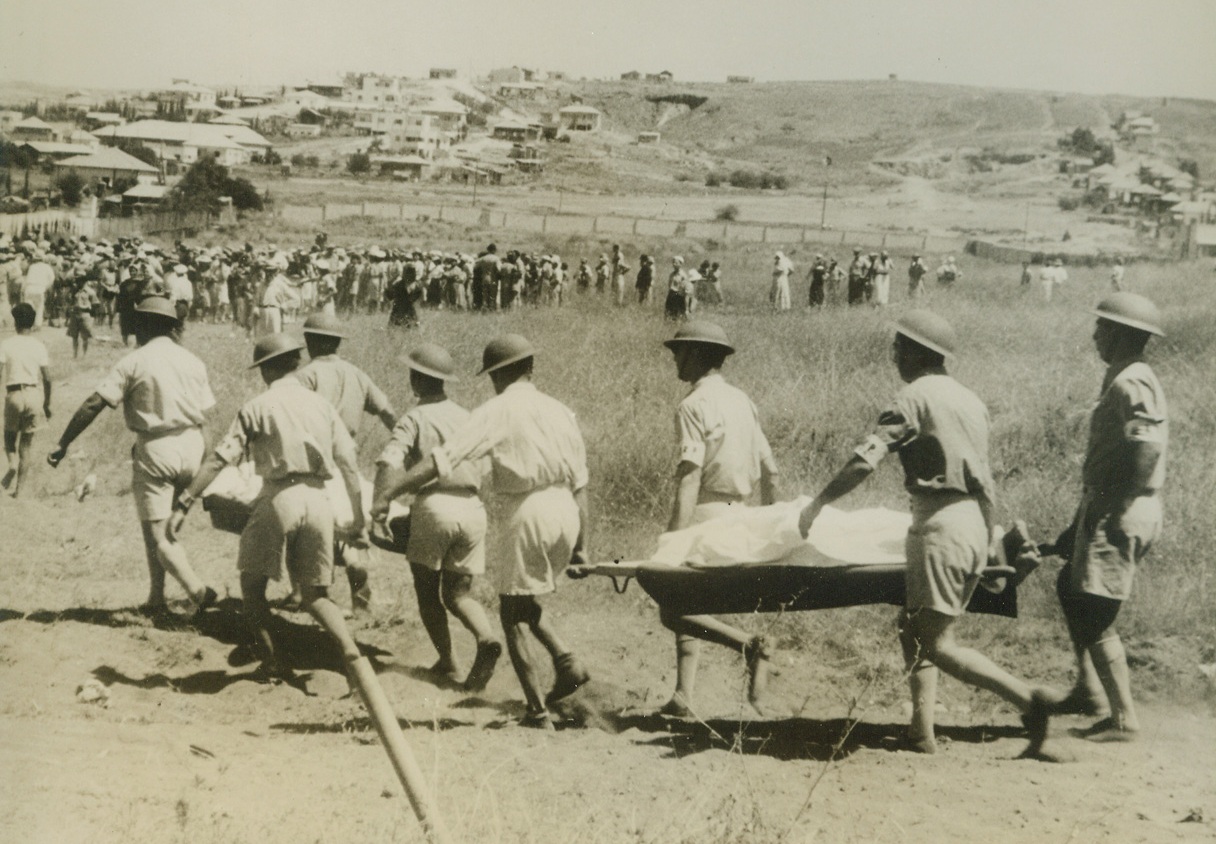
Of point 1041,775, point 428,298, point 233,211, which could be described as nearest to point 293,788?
point 1041,775

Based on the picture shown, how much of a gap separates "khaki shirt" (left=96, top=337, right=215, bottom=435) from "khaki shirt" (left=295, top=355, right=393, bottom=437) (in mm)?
660

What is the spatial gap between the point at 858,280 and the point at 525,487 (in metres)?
15.9

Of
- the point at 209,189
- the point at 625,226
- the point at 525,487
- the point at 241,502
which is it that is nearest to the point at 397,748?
the point at 525,487

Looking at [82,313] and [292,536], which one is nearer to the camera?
[292,536]

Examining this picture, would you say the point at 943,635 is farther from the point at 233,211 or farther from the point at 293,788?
the point at 233,211

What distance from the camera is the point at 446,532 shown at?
574cm

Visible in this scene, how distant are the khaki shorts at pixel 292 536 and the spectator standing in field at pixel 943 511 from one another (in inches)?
96.4

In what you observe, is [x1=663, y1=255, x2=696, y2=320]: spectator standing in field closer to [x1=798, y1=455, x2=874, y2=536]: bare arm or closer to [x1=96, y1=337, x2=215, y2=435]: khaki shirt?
[x1=96, y1=337, x2=215, y2=435]: khaki shirt

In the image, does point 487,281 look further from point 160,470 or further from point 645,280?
point 160,470

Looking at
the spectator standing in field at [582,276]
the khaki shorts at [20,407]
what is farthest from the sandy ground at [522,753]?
the spectator standing in field at [582,276]

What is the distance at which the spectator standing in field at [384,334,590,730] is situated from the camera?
526cm

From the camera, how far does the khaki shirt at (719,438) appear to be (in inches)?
213

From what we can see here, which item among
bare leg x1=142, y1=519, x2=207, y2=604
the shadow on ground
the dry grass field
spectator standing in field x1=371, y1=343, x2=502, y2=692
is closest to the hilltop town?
the dry grass field

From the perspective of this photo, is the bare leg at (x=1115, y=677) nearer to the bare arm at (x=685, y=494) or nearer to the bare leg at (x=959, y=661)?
the bare leg at (x=959, y=661)
